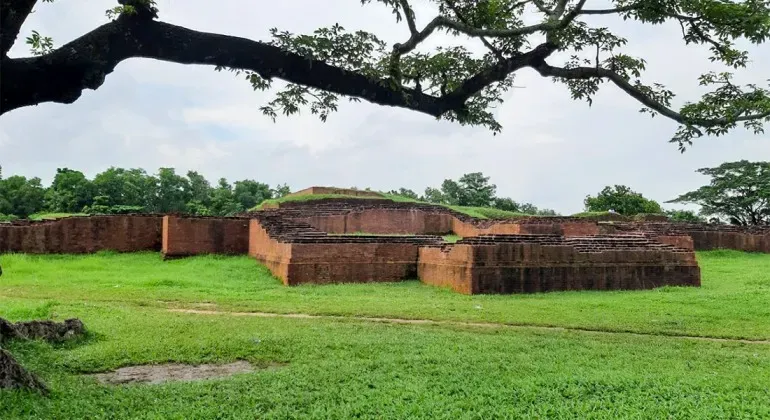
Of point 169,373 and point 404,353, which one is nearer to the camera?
point 169,373

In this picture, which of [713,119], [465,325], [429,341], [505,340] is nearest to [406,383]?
[429,341]

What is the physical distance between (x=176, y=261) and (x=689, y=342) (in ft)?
37.1

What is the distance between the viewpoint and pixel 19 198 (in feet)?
106

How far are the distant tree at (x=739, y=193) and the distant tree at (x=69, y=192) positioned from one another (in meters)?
31.4

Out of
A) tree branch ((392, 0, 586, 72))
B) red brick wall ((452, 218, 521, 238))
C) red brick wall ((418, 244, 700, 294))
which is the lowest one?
red brick wall ((418, 244, 700, 294))

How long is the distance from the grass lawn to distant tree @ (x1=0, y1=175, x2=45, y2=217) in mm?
23851

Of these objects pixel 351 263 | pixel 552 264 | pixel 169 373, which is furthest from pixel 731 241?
pixel 169 373

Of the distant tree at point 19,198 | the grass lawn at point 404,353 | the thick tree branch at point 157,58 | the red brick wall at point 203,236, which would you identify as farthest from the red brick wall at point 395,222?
the distant tree at point 19,198

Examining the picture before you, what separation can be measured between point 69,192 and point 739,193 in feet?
110

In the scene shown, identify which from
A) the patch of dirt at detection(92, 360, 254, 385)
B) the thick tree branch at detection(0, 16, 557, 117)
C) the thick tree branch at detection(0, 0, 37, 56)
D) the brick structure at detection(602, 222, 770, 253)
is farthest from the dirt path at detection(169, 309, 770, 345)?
the brick structure at detection(602, 222, 770, 253)

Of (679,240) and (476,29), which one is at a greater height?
(476,29)

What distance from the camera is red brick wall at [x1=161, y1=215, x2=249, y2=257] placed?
1532 centimetres

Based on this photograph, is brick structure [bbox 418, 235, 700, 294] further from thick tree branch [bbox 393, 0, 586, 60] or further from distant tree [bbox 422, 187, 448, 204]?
distant tree [bbox 422, 187, 448, 204]

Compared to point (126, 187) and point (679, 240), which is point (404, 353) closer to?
point (679, 240)
